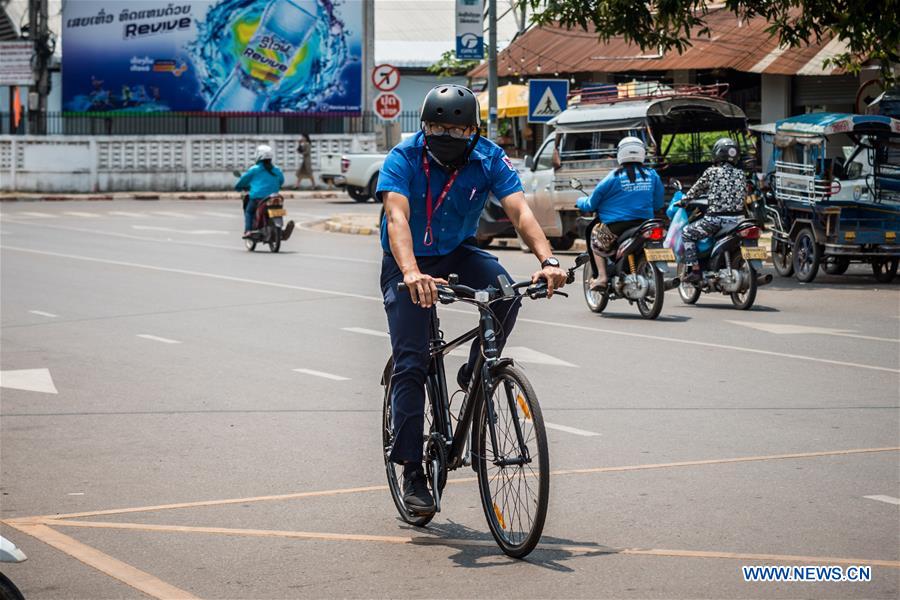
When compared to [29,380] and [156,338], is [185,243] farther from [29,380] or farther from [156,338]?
[29,380]

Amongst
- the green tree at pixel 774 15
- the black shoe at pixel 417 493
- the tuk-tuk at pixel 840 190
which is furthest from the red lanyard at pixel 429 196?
the tuk-tuk at pixel 840 190

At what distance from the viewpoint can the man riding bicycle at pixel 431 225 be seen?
6055mm

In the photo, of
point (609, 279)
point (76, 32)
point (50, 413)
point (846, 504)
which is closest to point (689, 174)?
point (609, 279)

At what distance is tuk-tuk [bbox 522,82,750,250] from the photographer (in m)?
21.4

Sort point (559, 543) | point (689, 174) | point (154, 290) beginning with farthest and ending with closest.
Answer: point (689, 174) < point (154, 290) < point (559, 543)

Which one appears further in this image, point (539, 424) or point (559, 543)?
point (559, 543)

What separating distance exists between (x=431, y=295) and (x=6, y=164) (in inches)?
1610

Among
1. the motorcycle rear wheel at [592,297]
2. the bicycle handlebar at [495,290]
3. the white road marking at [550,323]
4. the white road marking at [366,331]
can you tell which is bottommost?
the white road marking at [366,331]

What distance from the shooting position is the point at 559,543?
19.9 ft

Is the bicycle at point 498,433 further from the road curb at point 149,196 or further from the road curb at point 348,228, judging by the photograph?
the road curb at point 149,196

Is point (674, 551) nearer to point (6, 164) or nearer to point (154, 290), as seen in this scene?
point (154, 290)

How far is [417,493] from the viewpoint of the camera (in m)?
6.24

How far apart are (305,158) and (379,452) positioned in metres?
37.5

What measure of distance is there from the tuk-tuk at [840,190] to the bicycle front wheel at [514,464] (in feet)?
40.8
